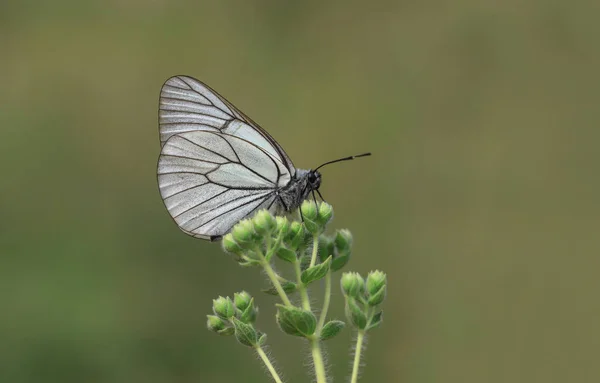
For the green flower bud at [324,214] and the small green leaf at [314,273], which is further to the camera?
the green flower bud at [324,214]

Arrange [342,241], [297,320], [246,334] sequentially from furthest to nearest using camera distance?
[342,241] → [246,334] → [297,320]

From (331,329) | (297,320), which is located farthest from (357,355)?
(297,320)

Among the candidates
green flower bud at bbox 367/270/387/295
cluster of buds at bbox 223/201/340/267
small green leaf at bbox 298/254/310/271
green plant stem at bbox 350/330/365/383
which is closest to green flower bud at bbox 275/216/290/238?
cluster of buds at bbox 223/201/340/267

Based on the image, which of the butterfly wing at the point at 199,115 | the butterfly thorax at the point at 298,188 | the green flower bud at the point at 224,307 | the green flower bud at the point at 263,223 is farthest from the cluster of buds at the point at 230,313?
the butterfly wing at the point at 199,115

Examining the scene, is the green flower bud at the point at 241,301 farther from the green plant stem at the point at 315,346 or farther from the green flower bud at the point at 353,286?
the green flower bud at the point at 353,286

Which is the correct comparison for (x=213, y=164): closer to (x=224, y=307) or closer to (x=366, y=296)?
(x=224, y=307)

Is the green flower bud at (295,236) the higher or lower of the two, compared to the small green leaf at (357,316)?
higher

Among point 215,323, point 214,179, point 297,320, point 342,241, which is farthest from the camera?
point 214,179

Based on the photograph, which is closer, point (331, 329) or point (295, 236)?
point (331, 329)
